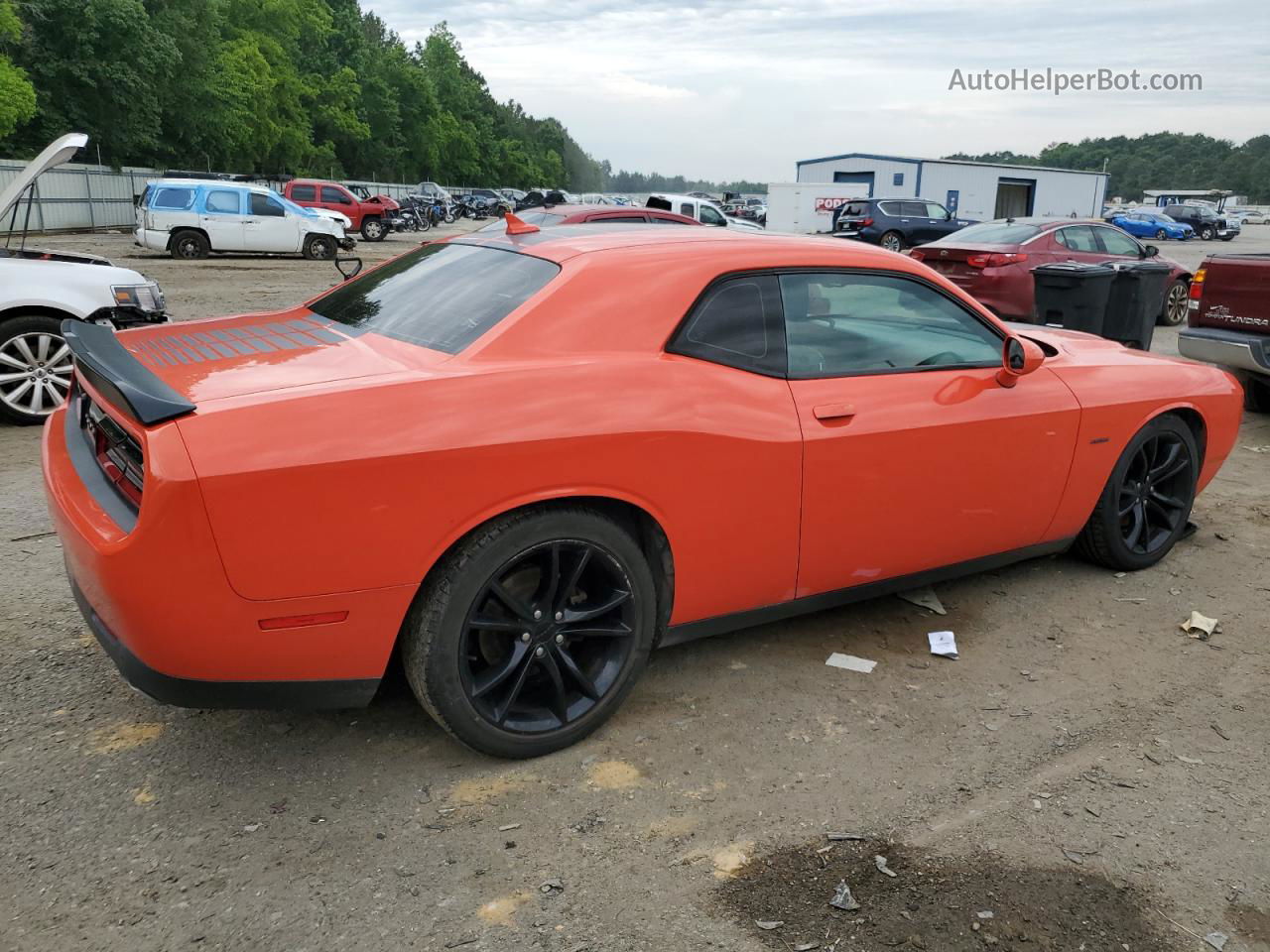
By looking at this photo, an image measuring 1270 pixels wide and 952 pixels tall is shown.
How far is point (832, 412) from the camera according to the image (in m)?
3.35

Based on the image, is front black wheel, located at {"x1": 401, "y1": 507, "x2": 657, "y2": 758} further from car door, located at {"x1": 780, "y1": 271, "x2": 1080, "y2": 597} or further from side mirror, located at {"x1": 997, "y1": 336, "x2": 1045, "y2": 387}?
side mirror, located at {"x1": 997, "y1": 336, "x2": 1045, "y2": 387}

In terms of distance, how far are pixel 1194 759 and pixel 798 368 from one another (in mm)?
1773

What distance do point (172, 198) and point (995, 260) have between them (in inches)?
689

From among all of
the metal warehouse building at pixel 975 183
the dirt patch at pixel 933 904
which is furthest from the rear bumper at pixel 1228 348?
the metal warehouse building at pixel 975 183

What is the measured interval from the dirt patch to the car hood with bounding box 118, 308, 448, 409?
66.5 inches

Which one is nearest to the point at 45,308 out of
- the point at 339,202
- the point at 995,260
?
the point at 995,260

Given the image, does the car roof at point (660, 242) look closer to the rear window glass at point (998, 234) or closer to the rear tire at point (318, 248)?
the rear window glass at point (998, 234)

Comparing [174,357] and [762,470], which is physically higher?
[174,357]

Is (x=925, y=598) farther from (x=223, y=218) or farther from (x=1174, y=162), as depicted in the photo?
(x=1174, y=162)

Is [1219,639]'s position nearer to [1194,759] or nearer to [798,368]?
[1194,759]

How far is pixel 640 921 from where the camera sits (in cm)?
238

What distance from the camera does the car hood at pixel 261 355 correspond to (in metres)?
2.75

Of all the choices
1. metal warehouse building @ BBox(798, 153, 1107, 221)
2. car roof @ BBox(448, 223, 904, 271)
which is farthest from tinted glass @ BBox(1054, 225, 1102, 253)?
metal warehouse building @ BBox(798, 153, 1107, 221)

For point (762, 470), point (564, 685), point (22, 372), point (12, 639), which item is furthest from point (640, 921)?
point (22, 372)
